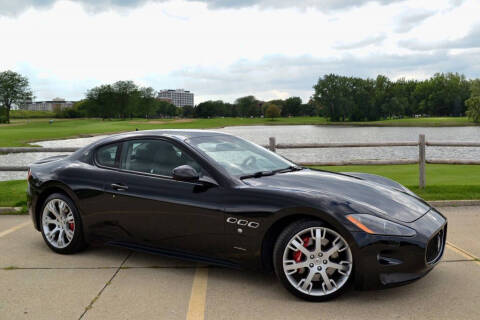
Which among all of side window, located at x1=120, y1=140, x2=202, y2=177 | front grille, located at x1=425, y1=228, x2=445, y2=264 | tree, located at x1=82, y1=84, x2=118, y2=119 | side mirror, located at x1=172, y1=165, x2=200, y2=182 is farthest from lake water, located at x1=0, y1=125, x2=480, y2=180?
tree, located at x1=82, y1=84, x2=118, y2=119

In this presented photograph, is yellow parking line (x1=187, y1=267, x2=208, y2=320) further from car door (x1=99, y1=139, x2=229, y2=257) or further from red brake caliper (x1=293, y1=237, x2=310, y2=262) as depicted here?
red brake caliper (x1=293, y1=237, x2=310, y2=262)

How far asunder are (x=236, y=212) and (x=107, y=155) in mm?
1918

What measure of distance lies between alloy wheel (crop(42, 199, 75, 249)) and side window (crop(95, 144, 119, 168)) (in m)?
0.66

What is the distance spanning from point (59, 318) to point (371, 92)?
166 metres

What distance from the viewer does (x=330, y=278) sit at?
3910 mm

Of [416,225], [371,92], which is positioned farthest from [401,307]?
[371,92]

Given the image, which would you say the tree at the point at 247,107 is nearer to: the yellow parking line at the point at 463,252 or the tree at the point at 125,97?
the tree at the point at 125,97

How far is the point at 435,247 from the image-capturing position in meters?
4.10

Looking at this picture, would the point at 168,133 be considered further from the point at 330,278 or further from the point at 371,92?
the point at 371,92

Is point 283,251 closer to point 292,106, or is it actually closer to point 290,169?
point 290,169

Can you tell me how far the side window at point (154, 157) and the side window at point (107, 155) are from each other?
15cm

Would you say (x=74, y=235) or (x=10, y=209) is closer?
(x=74, y=235)

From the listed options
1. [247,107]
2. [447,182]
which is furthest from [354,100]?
[447,182]

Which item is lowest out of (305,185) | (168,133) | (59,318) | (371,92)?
(59,318)
